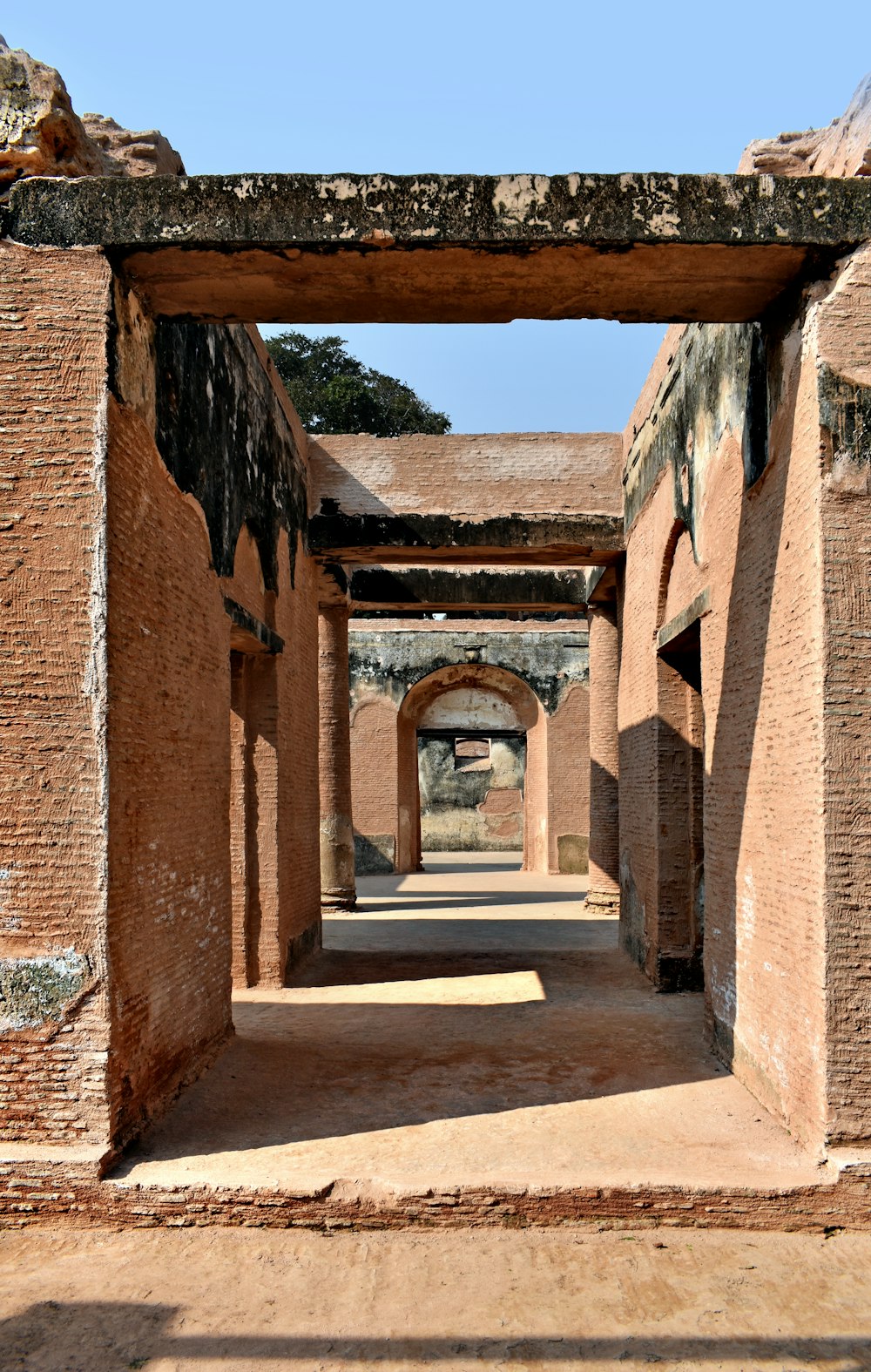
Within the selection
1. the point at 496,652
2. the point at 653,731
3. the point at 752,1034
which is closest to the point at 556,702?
the point at 496,652

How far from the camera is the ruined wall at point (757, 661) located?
4586 mm

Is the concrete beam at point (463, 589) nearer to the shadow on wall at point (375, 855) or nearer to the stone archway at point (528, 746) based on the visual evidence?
the stone archway at point (528, 746)

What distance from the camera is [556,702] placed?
1906 centimetres

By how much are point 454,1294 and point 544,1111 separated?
168 cm

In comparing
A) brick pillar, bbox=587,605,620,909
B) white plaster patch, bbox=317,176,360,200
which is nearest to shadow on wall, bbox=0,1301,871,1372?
white plaster patch, bbox=317,176,360,200

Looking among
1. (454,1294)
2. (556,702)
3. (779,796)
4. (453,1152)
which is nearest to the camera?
(454,1294)

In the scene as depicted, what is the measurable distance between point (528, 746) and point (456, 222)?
16.8 m

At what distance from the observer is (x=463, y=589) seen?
510 inches

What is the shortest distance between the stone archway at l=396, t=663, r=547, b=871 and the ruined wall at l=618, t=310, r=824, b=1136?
11554mm

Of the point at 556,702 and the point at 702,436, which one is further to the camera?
the point at 556,702

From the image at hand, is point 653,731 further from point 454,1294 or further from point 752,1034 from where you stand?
point 454,1294

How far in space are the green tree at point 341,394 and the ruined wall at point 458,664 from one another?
40.4 ft

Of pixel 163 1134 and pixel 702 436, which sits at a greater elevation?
pixel 702 436

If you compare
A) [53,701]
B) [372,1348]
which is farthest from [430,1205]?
[53,701]
